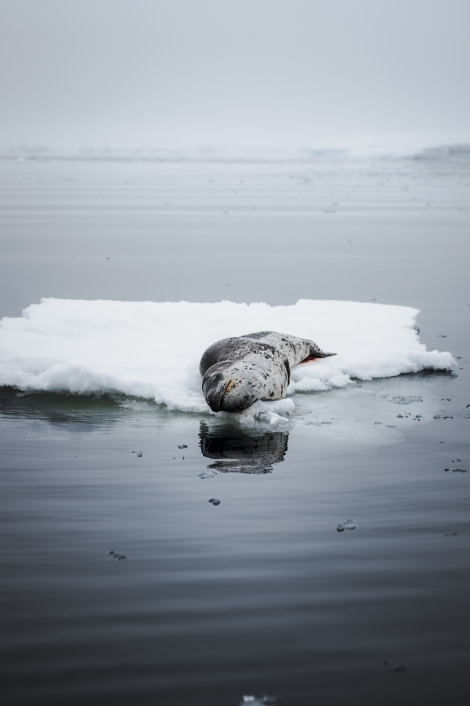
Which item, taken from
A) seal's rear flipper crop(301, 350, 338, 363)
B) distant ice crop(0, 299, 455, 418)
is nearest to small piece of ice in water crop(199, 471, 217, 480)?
distant ice crop(0, 299, 455, 418)

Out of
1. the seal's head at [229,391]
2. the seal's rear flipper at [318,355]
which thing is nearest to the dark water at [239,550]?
the seal's head at [229,391]

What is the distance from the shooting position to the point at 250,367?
7.79 m

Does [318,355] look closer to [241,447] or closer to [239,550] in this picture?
[241,447]

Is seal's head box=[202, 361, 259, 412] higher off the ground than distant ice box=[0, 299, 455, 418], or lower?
lower

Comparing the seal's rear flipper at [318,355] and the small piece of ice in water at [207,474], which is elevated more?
the seal's rear flipper at [318,355]

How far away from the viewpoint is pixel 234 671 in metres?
3.77

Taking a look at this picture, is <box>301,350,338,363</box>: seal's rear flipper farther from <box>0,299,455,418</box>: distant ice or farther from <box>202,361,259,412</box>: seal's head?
<box>202,361,259,412</box>: seal's head

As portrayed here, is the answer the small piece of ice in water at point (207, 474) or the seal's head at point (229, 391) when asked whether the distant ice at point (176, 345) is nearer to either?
the seal's head at point (229, 391)

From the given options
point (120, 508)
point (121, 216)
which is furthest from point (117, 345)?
point (121, 216)

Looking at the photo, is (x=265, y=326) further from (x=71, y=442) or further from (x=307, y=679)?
(x=307, y=679)

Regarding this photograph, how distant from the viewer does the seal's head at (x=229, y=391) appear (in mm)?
7305

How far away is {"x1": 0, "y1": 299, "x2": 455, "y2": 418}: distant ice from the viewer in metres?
7.90

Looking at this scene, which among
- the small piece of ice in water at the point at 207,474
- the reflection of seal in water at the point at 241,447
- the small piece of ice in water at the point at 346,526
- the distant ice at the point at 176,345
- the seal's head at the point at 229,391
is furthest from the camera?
the distant ice at the point at 176,345

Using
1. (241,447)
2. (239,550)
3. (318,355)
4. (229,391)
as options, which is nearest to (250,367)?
(229,391)
